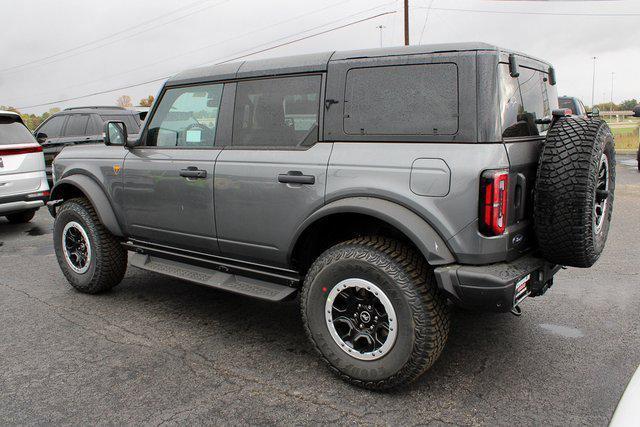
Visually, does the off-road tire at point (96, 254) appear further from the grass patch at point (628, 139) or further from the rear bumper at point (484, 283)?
the grass patch at point (628, 139)

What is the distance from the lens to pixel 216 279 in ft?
12.4

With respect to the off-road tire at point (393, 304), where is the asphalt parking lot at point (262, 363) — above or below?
below

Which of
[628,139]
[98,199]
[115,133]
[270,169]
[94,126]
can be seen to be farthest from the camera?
[628,139]

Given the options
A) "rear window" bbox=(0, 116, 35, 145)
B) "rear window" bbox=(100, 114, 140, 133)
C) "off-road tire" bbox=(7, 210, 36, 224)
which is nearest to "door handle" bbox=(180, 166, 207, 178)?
"rear window" bbox=(0, 116, 35, 145)

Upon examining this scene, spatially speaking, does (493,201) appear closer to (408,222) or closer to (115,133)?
(408,222)

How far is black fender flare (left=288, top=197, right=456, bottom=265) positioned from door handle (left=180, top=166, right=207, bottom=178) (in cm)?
119

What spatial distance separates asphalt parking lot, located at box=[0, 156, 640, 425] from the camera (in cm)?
278

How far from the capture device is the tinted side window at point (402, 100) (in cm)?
277

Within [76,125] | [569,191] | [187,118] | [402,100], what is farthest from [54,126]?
[569,191]

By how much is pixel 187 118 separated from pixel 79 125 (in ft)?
26.8

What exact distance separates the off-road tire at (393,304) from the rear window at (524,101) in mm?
905

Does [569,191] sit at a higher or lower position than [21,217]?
higher

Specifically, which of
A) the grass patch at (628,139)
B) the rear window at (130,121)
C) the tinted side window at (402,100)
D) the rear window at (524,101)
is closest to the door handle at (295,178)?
the tinted side window at (402,100)

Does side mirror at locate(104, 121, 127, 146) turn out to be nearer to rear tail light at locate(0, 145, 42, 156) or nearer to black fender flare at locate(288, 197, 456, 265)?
black fender flare at locate(288, 197, 456, 265)
